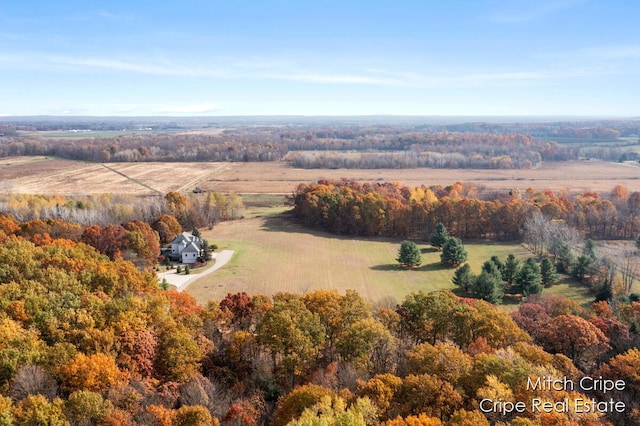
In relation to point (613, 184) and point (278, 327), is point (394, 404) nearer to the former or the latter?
point (278, 327)

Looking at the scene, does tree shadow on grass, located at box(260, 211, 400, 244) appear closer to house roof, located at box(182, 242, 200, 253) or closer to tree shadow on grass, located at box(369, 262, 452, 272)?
tree shadow on grass, located at box(369, 262, 452, 272)

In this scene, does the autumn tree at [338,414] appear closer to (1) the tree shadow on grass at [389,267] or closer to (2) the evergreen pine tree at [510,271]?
(2) the evergreen pine tree at [510,271]

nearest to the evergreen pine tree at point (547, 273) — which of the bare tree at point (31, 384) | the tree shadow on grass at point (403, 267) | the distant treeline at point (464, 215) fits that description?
the tree shadow on grass at point (403, 267)

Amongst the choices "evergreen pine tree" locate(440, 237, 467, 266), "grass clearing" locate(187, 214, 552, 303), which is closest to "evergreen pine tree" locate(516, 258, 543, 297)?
"grass clearing" locate(187, 214, 552, 303)

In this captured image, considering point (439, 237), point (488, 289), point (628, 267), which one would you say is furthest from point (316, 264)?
point (628, 267)

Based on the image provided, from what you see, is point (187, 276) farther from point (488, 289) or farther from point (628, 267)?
point (628, 267)

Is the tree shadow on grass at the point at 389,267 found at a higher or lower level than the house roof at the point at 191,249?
lower
